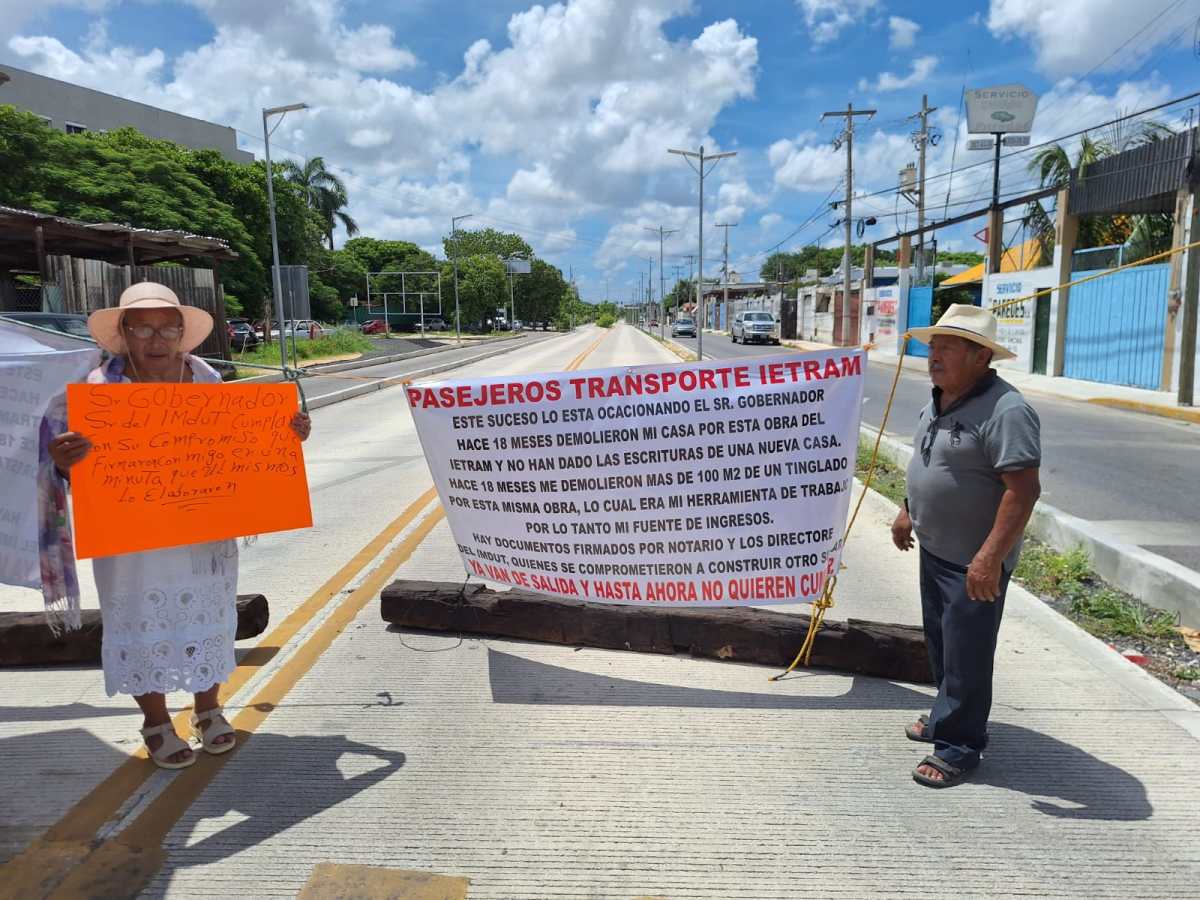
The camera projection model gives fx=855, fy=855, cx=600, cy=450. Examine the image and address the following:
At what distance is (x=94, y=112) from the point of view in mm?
52500

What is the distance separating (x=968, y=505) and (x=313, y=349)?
40.0 m

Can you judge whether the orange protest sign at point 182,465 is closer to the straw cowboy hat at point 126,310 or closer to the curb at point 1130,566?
the straw cowboy hat at point 126,310

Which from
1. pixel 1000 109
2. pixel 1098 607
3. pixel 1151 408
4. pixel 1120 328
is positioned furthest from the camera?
pixel 1000 109

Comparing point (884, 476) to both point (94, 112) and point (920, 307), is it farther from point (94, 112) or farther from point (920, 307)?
point (94, 112)

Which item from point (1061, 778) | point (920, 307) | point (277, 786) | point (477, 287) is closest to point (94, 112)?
point (477, 287)

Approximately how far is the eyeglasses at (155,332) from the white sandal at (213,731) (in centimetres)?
154

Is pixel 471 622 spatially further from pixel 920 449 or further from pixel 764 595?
pixel 920 449

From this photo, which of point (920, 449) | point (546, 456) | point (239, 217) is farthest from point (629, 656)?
point (239, 217)

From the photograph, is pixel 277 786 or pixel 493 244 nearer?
pixel 277 786

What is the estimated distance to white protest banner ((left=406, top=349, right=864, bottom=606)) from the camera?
160 inches

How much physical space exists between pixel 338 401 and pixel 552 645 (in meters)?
16.0

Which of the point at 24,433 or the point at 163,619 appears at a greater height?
the point at 24,433

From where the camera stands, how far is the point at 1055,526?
659 centimetres

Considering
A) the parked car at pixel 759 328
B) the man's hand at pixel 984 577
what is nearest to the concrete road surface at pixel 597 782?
the man's hand at pixel 984 577
